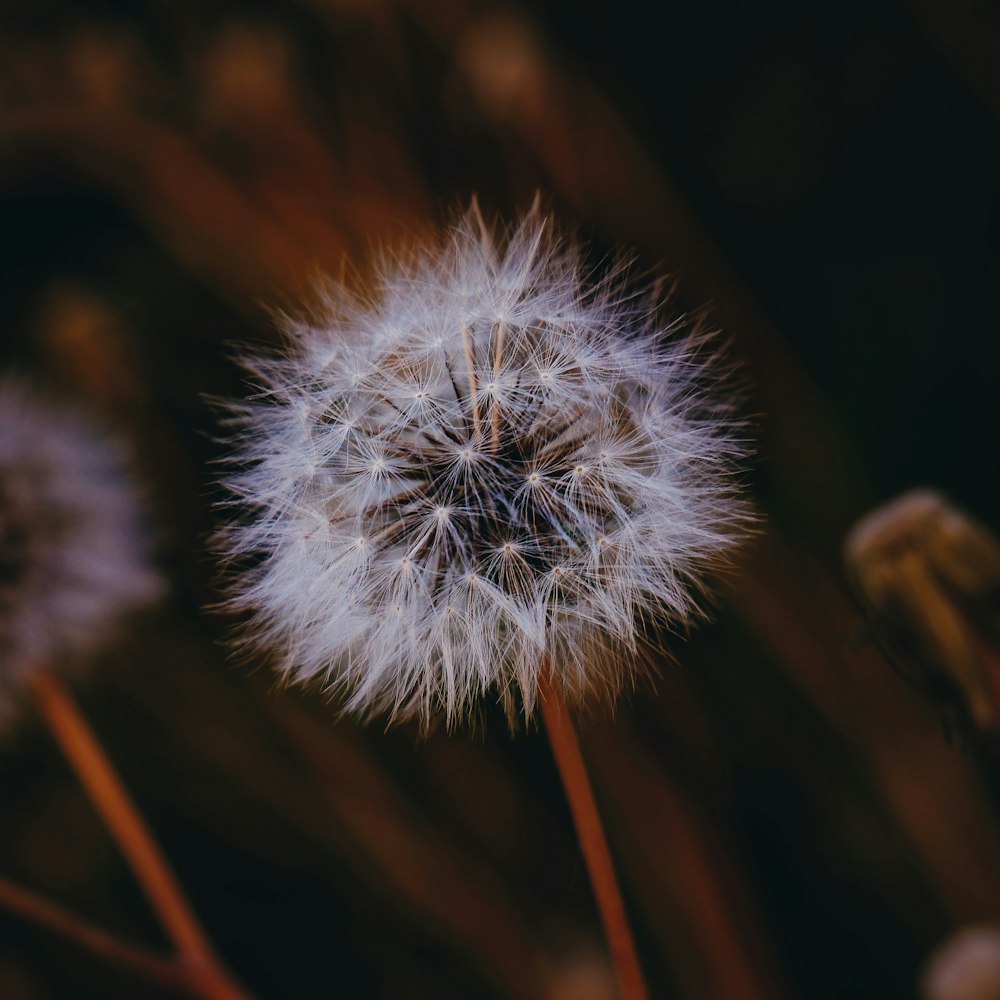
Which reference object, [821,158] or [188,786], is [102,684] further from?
[821,158]

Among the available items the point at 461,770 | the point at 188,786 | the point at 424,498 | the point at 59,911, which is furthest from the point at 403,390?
the point at 188,786

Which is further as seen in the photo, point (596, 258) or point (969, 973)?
point (596, 258)

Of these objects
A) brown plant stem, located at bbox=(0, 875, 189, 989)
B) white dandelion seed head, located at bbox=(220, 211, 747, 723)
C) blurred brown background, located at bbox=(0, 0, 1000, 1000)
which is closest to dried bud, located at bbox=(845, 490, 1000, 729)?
white dandelion seed head, located at bbox=(220, 211, 747, 723)

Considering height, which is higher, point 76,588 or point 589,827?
point 76,588

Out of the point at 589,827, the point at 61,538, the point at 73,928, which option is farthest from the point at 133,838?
the point at 589,827

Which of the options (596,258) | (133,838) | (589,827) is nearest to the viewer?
(589,827)

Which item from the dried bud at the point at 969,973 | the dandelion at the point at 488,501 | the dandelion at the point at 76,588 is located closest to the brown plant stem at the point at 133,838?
the dandelion at the point at 76,588

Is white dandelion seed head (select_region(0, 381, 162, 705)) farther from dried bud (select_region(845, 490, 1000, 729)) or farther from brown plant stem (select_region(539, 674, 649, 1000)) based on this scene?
dried bud (select_region(845, 490, 1000, 729))

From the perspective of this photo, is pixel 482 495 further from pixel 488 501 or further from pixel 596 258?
pixel 596 258
